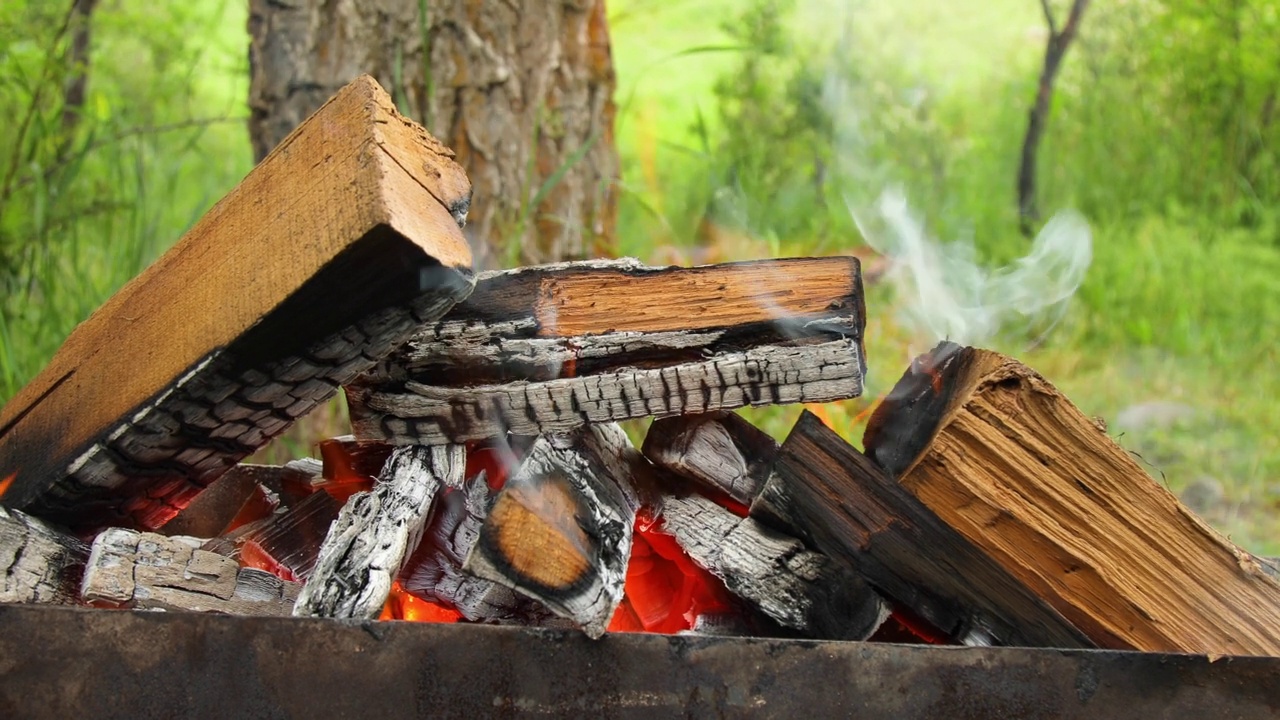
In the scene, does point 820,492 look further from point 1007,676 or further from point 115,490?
point 115,490

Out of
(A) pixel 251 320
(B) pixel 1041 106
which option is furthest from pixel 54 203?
(B) pixel 1041 106

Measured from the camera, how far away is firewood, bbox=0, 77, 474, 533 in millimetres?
1214

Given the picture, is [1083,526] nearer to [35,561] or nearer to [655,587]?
[655,587]

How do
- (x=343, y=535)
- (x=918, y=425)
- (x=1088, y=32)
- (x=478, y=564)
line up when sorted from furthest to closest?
(x=1088, y=32), (x=918, y=425), (x=343, y=535), (x=478, y=564)

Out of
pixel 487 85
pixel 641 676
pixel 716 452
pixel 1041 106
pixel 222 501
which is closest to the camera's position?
pixel 641 676

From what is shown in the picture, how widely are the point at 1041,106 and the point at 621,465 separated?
14.2 ft

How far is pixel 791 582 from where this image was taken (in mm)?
1349

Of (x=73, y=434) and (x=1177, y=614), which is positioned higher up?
(x=73, y=434)

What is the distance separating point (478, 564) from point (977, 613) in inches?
24.1

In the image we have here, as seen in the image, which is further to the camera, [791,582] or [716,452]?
[716,452]

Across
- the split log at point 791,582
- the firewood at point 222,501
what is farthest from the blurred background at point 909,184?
the firewood at point 222,501

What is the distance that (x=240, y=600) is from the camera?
140cm

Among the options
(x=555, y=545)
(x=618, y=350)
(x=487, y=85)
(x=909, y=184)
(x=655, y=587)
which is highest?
(x=487, y=85)

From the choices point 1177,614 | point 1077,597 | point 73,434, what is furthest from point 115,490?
point 1177,614
